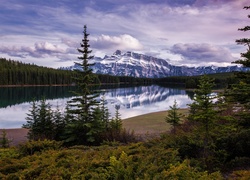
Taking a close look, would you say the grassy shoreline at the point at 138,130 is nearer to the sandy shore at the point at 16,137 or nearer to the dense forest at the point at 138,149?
the sandy shore at the point at 16,137

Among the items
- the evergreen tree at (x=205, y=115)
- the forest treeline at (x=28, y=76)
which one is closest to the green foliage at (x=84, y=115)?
the evergreen tree at (x=205, y=115)

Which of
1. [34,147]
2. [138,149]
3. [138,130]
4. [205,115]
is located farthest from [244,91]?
[138,130]

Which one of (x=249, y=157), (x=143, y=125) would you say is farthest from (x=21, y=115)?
(x=249, y=157)

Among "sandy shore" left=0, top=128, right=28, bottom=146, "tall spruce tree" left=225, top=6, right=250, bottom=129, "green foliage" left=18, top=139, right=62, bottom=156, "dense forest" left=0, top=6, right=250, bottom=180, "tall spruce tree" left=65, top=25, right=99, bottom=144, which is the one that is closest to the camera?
"dense forest" left=0, top=6, right=250, bottom=180

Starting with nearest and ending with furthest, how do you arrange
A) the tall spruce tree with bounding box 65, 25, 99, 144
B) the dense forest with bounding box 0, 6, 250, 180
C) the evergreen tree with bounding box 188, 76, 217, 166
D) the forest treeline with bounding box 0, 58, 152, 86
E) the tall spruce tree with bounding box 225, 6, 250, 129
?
the dense forest with bounding box 0, 6, 250, 180, the evergreen tree with bounding box 188, 76, 217, 166, the tall spruce tree with bounding box 225, 6, 250, 129, the tall spruce tree with bounding box 65, 25, 99, 144, the forest treeline with bounding box 0, 58, 152, 86

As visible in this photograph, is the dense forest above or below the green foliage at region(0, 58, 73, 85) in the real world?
below

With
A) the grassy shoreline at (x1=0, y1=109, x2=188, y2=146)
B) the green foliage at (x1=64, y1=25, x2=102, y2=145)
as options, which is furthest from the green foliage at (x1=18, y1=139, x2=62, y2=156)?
the grassy shoreline at (x1=0, y1=109, x2=188, y2=146)

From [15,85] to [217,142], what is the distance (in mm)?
131479

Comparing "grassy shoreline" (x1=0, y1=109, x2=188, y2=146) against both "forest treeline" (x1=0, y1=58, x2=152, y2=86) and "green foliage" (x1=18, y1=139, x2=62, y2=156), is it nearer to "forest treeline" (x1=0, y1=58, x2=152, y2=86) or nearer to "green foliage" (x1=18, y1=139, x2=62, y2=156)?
"green foliage" (x1=18, y1=139, x2=62, y2=156)

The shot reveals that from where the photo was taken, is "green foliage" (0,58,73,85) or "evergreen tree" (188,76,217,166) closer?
"evergreen tree" (188,76,217,166)

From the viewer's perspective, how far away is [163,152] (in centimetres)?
679

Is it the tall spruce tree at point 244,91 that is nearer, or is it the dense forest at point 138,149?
the dense forest at point 138,149

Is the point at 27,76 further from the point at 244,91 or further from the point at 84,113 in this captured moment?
the point at 244,91

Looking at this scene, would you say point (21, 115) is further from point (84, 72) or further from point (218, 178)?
point (218, 178)
